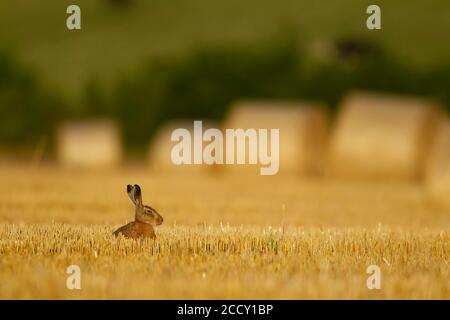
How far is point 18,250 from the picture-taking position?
646cm

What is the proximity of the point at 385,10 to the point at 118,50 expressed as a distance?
9553 mm

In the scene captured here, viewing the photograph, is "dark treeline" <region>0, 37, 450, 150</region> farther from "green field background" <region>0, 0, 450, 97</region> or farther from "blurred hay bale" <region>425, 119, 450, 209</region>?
"blurred hay bale" <region>425, 119, 450, 209</region>

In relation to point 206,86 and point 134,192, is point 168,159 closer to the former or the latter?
point 206,86

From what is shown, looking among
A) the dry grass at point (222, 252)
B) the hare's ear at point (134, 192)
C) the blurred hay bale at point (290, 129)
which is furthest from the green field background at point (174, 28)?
the hare's ear at point (134, 192)

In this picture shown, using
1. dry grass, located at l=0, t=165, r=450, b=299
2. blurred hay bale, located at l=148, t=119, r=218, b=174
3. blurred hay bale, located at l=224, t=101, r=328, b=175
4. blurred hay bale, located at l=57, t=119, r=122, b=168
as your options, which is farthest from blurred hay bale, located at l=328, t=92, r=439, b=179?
blurred hay bale, located at l=57, t=119, r=122, b=168

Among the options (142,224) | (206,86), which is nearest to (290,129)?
(206,86)

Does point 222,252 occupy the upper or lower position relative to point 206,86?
lower

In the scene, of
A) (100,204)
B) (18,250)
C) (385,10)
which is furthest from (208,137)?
(385,10)

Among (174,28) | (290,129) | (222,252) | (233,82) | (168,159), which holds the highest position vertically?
(174,28)

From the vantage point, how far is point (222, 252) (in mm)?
6531

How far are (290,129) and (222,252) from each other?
957 cm

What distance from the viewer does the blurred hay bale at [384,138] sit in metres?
15.5

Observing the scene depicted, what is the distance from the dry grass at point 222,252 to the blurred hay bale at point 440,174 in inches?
43.0

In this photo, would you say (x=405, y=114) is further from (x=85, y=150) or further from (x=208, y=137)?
(x=85, y=150)
